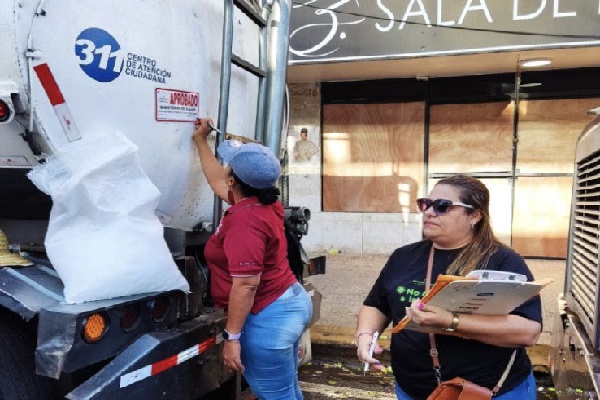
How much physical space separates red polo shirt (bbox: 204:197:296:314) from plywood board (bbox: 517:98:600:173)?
6259mm

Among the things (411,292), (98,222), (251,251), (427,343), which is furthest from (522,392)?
(98,222)

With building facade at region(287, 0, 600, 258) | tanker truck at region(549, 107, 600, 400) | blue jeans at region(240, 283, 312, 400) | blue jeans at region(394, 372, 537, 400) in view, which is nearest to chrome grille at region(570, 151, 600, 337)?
tanker truck at region(549, 107, 600, 400)

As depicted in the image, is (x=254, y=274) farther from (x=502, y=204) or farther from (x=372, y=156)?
(x=502, y=204)

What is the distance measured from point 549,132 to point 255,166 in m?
6.63

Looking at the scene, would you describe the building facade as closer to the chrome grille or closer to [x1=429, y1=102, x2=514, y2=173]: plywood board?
[x1=429, y1=102, x2=514, y2=173]: plywood board

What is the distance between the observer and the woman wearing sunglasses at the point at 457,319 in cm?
197

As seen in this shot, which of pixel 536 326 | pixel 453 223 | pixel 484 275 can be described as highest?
pixel 453 223

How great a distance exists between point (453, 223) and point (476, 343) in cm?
46

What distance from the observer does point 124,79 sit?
95.4 inches

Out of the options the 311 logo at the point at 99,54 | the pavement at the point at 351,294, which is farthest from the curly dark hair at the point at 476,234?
the pavement at the point at 351,294

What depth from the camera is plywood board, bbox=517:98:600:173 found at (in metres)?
7.86

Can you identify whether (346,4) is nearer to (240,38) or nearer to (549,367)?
(240,38)

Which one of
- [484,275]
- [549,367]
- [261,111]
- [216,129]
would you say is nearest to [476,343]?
[484,275]

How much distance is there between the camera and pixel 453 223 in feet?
7.06
